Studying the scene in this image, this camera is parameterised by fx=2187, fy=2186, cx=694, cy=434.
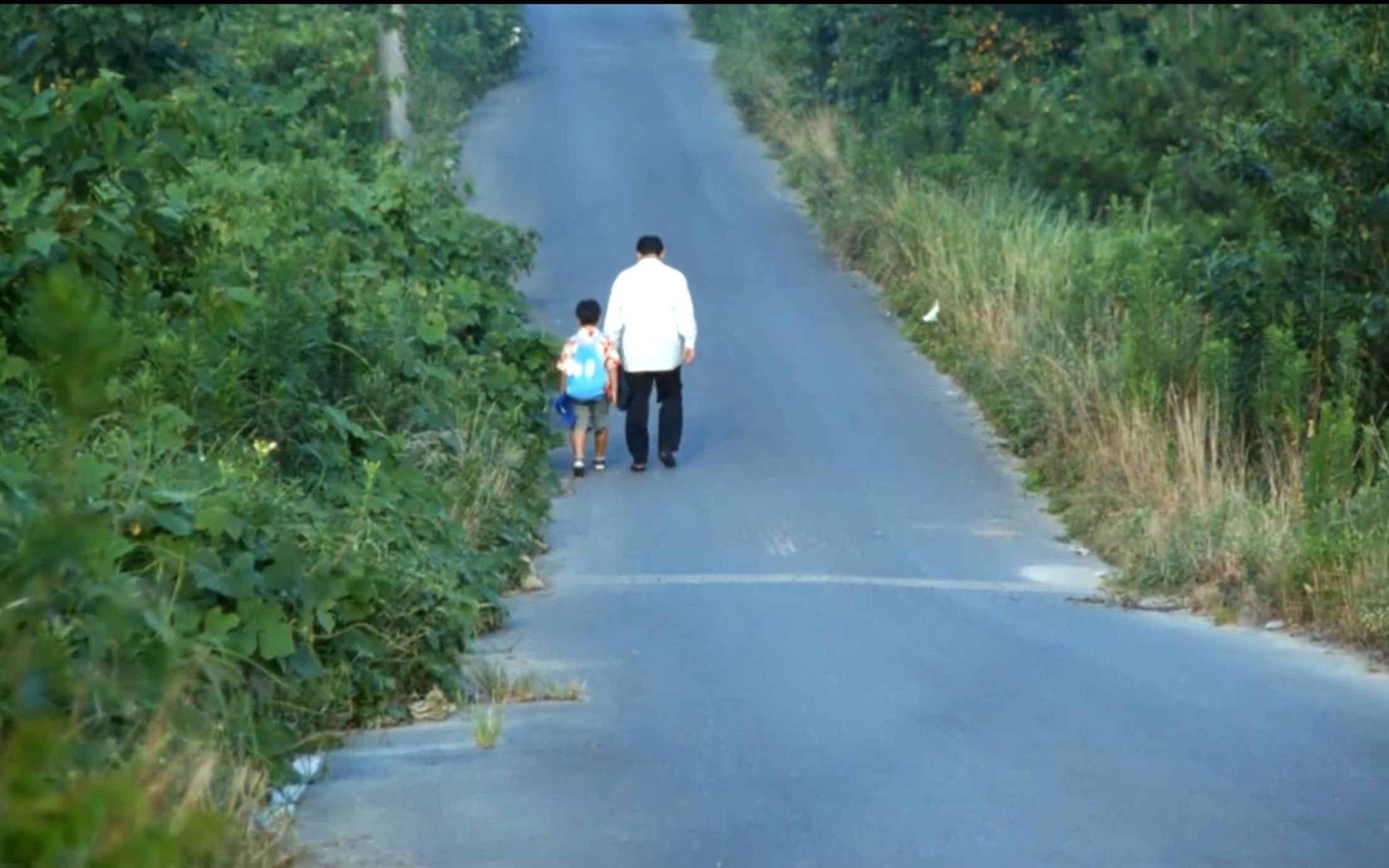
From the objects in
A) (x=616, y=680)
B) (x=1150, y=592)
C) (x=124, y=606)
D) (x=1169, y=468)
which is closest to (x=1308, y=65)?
(x=1169, y=468)

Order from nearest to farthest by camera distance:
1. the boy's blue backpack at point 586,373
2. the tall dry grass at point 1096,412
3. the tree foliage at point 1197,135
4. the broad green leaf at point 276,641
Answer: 1. the broad green leaf at point 276,641
2. the tall dry grass at point 1096,412
3. the tree foliage at point 1197,135
4. the boy's blue backpack at point 586,373

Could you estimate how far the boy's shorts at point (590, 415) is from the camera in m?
16.7

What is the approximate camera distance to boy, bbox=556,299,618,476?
1662 centimetres

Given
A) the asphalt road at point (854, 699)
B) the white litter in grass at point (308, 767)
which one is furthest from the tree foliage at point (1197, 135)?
the white litter in grass at point (308, 767)

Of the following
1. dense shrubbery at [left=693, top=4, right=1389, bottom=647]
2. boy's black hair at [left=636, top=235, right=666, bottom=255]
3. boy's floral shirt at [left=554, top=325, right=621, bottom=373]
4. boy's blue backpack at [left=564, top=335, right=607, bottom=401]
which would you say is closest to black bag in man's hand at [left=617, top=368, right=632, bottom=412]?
boy's floral shirt at [left=554, top=325, right=621, bottom=373]

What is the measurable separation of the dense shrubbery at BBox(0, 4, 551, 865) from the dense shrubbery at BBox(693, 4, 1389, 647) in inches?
158

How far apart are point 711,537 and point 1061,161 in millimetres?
10669

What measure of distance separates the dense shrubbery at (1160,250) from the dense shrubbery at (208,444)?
13.1ft

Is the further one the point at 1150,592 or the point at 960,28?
the point at 960,28

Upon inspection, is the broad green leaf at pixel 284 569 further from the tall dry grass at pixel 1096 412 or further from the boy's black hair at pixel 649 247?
the boy's black hair at pixel 649 247

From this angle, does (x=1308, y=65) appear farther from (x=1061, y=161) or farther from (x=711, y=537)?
(x=1061, y=161)

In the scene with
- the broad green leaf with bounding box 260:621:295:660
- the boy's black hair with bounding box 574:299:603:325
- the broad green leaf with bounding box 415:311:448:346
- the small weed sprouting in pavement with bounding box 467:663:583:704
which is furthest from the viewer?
the boy's black hair with bounding box 574:299:603:325

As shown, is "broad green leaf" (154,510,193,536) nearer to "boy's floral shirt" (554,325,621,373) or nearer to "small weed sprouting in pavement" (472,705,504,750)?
"small weed sprouting in pavement" (472,705,504,750)

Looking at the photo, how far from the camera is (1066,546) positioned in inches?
565
